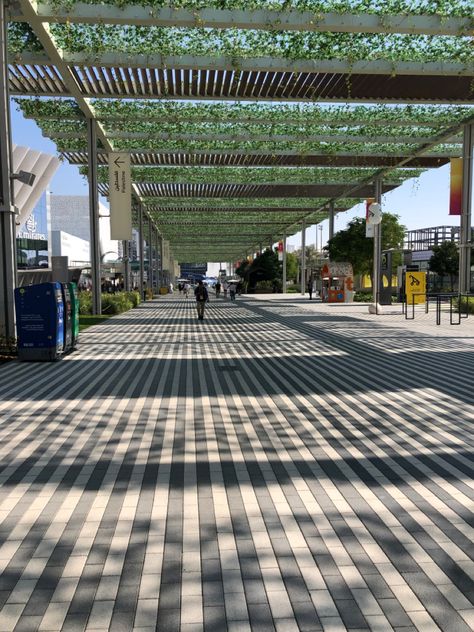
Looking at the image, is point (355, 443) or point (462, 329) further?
point (462, 329)

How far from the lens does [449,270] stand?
5853cm

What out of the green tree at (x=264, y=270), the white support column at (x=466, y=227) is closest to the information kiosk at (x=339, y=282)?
the white support column at (x=466, y=227)

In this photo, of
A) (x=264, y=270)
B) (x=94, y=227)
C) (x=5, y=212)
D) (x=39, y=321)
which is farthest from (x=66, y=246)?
(x=39, y=321)

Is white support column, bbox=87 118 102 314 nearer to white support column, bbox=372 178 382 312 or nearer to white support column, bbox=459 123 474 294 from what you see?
white support column, bbox=372 178 382 312

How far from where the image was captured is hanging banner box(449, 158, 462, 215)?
73.3 ft

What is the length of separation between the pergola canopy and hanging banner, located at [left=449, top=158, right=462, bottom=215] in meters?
1.15

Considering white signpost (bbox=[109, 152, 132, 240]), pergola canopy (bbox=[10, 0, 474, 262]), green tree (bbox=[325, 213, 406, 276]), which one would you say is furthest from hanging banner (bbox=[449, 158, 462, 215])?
green tree (bbox=[325, 213, 406, 276])

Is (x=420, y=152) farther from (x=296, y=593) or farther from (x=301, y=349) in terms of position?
(x=296, y=593)

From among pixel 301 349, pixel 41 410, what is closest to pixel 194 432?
pixel 41 410

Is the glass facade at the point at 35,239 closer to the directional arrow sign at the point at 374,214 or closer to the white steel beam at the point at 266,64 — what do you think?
the directional arrow sign at the point at 374,214

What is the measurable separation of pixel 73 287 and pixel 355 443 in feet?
27.1

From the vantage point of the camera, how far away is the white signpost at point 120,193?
66.0ft

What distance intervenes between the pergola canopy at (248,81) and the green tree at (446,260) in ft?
107

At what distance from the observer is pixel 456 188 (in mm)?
22516
